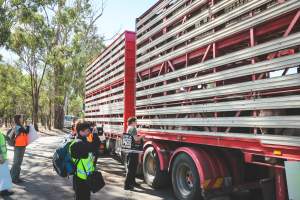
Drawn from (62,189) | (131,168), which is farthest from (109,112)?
(62,189)

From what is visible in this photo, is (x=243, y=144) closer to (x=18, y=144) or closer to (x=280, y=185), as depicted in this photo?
(x=280, y=185)

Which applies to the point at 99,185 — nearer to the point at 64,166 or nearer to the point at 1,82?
the point at 64,166

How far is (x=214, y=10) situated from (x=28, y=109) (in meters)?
65.7

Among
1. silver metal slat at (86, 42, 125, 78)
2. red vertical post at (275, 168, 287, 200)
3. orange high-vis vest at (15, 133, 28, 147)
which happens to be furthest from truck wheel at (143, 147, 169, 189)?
silver metal slat at (86, 42, 125, 78)

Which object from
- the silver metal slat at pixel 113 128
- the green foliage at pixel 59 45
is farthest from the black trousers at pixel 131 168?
the green foliage at pixel 59 45

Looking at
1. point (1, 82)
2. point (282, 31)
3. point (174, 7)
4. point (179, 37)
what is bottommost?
point (282, 31)

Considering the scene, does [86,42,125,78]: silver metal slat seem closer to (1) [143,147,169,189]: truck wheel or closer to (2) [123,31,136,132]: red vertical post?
(2) [123,31,136,132]: red vertical post

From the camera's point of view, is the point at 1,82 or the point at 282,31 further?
the point at 1,82

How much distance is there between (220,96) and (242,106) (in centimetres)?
57

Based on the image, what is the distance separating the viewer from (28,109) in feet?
217

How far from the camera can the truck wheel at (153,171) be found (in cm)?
702

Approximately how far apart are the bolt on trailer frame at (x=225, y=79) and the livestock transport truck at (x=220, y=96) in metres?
0.01

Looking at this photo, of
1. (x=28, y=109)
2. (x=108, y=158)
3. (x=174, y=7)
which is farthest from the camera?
(x=28, y=109)

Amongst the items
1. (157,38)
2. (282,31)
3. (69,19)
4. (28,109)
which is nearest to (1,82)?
(69,19)
